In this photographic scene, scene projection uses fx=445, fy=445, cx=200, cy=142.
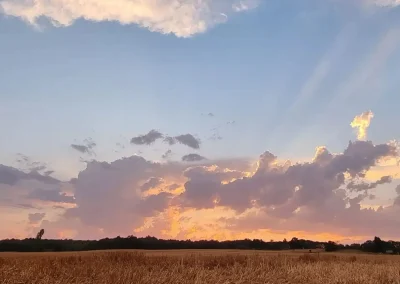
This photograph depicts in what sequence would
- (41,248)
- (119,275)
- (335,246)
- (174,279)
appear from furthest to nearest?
(335,246), (41,248), (174,279), (119,275)

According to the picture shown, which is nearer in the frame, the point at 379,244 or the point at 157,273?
the point at 157,273

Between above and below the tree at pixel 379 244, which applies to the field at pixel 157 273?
below

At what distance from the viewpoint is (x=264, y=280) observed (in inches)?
729

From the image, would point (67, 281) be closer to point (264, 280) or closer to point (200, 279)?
point (200, 279)

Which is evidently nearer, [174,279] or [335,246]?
[174,279]

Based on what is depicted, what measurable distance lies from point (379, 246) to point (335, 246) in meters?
9.96

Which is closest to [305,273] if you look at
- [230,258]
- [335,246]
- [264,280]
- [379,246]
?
[264,280]

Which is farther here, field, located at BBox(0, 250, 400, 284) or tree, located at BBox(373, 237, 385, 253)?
tree, located at BBox(373, 237, 385, 253)

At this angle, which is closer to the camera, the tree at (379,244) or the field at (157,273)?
the field at (157,273)

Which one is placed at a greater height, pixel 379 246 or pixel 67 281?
pixel 379 246

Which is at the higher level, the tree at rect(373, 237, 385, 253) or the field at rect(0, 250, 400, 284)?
the tree at rect(373, 237, 385, 253)

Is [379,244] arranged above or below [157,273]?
above

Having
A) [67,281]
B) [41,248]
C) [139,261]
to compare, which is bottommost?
[67,281]

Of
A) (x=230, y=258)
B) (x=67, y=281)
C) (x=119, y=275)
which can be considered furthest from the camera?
(x=230, y=258)
